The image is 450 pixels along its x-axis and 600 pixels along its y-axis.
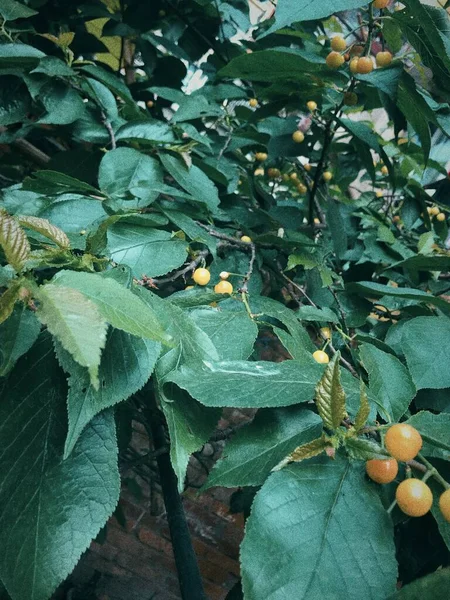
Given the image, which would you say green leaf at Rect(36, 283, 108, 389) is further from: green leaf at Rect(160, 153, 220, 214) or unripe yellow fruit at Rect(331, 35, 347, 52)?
unripe yellow fruit at Rect(331, 35, 347, 52)

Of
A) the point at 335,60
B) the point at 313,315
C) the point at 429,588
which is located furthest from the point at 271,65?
the point at 429,588

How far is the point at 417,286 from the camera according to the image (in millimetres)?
753

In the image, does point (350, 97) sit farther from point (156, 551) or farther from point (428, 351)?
point (156, 551)

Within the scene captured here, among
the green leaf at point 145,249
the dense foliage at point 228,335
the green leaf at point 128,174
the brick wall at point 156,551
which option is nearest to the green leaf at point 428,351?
the dense foliage at point 228,335

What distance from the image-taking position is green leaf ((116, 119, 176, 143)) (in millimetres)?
685

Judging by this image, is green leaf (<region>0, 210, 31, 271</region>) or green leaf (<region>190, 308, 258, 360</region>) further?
green leaf (<region>190, 308, 258, 360</region>)

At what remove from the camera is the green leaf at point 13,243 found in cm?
27

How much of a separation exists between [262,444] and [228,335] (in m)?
0.10

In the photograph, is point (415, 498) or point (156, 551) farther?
point (156, 551)

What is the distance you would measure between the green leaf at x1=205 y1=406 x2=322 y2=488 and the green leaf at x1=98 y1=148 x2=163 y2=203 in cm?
35

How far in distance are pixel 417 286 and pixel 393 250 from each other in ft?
0.26

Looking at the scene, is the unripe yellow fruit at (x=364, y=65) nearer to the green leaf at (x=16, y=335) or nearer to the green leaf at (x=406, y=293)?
the green leaf at (x=406, y=293)

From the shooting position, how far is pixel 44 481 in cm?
29

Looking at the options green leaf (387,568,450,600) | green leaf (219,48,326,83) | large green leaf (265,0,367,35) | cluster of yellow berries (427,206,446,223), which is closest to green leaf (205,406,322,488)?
green leaf (387,568,450,600)
